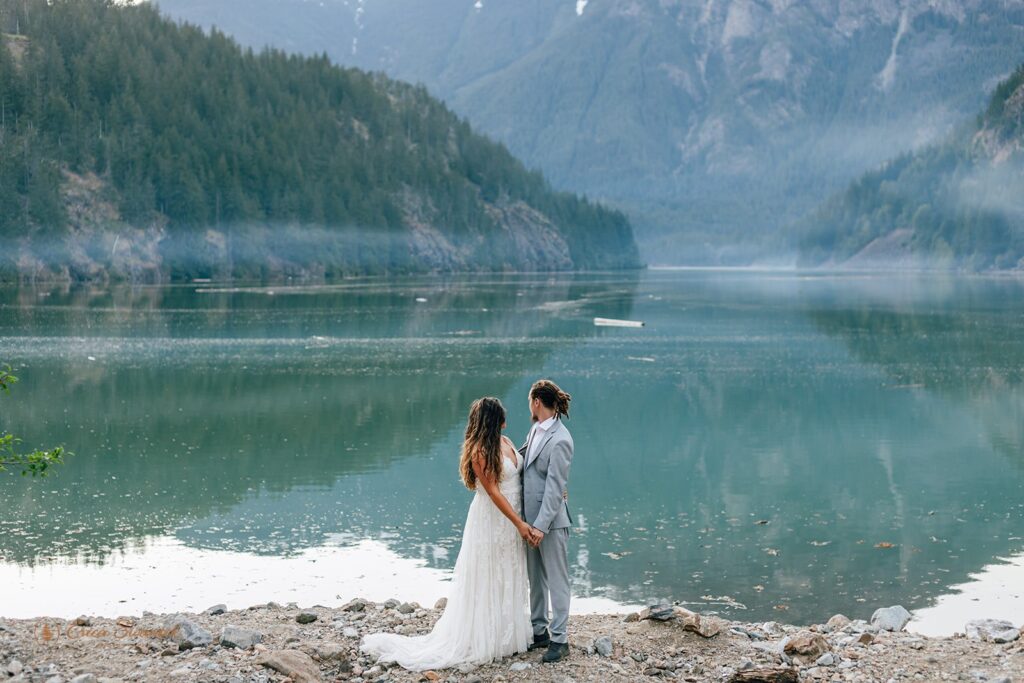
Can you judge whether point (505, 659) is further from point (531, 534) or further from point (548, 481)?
point (548, 481)

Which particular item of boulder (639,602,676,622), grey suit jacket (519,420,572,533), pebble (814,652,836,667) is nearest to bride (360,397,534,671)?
grey suit jacket (519,420,572,533)

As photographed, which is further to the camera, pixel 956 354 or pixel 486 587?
pixel 956 354

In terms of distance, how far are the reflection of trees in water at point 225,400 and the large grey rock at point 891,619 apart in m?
11.1

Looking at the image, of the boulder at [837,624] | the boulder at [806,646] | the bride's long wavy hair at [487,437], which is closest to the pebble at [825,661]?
the boulder at [806,646]

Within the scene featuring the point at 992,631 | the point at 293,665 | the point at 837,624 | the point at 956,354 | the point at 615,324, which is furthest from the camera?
the point at 615,324

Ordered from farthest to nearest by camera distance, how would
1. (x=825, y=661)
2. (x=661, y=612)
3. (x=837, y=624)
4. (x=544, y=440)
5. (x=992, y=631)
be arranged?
A: (x=837, y=624) < (x=992, y=631) < (x=661, y=612) < (x=825, y=661) < (x=544, y=440)

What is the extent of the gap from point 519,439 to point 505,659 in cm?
2124

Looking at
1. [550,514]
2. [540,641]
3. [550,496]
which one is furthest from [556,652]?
[550,496]

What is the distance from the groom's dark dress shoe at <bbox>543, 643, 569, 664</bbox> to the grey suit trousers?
0.18 ft

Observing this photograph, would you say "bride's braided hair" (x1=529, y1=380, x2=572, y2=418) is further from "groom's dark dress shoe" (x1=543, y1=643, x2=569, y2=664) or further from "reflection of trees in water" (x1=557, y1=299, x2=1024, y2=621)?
"reflection of trees in water" (x1=557, y1=299, x2=1024, y2=621)

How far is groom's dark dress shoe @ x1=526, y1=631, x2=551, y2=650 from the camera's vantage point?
44.2ft

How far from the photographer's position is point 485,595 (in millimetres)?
13164

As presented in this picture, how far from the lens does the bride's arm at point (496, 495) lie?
1287 cm

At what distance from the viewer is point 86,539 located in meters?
22.7
